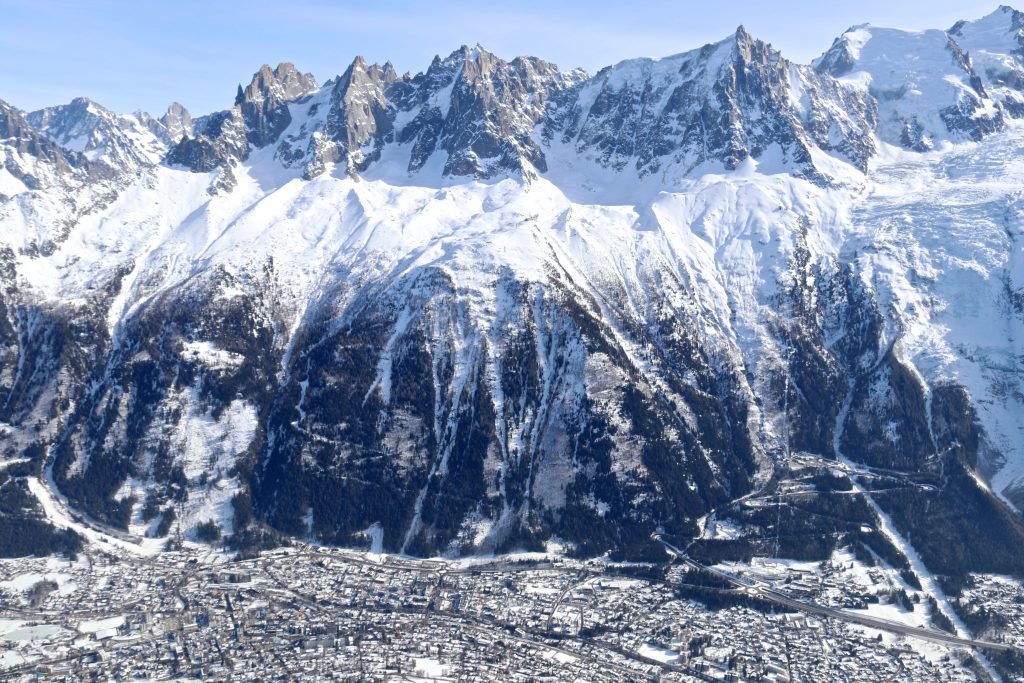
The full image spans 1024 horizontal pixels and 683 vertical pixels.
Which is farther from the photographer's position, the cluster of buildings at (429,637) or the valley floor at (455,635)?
the valley floor at (455,635)

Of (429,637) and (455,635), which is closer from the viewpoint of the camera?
(429,637)

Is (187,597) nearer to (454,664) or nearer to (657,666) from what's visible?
(454,664)

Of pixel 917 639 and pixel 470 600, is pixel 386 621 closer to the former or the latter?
pixel 470 600

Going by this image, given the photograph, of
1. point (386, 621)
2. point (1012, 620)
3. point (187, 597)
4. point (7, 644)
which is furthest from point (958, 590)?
point (7, 644)

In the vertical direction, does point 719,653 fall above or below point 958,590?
below

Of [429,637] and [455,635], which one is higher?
[455,635]

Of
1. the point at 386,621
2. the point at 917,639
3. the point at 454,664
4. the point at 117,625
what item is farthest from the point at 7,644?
the point at 917,639

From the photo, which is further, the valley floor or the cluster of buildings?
the valley floor

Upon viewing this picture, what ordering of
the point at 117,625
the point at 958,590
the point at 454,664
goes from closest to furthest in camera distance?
1. the point at 454,664
2. the point at 117,625
3. the point at 958,590

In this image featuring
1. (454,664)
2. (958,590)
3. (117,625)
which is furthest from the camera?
(958,590)

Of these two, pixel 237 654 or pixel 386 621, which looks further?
pixel 386 621
